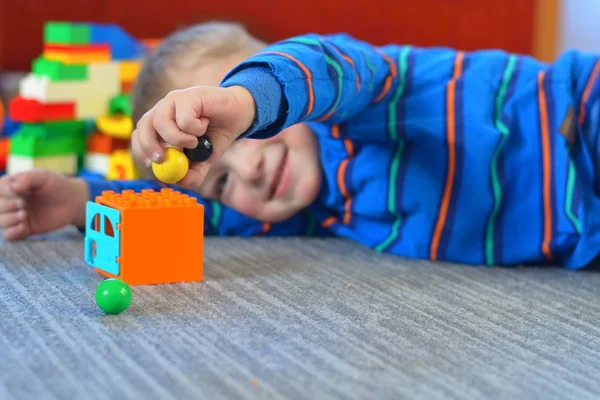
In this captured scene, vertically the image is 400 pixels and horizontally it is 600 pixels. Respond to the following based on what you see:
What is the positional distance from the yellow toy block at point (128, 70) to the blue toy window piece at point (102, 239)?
2.07ft

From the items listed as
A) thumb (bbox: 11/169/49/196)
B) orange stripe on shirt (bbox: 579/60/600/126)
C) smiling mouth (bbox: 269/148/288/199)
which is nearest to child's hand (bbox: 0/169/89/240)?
thumb (bbox: 11/169/49/196)

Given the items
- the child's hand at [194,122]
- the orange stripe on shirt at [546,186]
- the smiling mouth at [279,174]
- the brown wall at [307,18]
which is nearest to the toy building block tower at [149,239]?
the child's hand at [194,122]

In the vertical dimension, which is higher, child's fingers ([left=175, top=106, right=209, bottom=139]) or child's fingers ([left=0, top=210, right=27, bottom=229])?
child's fingers ([left=175, top=106, right=209, bottom=139])

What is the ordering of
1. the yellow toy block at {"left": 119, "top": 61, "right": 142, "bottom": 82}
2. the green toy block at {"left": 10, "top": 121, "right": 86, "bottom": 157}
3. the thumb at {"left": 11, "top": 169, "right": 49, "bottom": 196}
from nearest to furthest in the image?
the thumb at {"left": 11, "top": 169, "right": 49, "bottom": 196} → the green toy block at {"left": 10, "top": 121, "right": 86, "bottom": 157} → the yellow toy block at {"left": 119, "top": 61, "right": 142, "bottom": 82}

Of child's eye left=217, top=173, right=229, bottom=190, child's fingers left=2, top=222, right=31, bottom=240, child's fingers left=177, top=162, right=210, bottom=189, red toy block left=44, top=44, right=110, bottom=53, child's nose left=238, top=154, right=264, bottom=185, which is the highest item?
red toy block left=44, top=44, right=110, bottom=53

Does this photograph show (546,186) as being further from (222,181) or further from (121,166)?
(121,166)

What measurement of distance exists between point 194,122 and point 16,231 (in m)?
0.41

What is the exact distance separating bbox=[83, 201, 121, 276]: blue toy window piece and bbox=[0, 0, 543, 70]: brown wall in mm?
883

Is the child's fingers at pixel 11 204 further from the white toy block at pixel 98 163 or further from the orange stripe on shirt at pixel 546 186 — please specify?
the orange stripe on shirt at pixel 546 186

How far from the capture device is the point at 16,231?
96cm

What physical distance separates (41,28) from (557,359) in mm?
1311

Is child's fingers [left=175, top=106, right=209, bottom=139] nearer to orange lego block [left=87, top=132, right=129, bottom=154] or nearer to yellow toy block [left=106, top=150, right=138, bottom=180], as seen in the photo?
yellow toy block [left=106, top=150, right=138, bottom=180]

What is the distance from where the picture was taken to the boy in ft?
3.17

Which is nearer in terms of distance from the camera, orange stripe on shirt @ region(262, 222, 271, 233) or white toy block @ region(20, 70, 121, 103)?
orange stripe on shirt @ region(262, 222, 271, 233)
